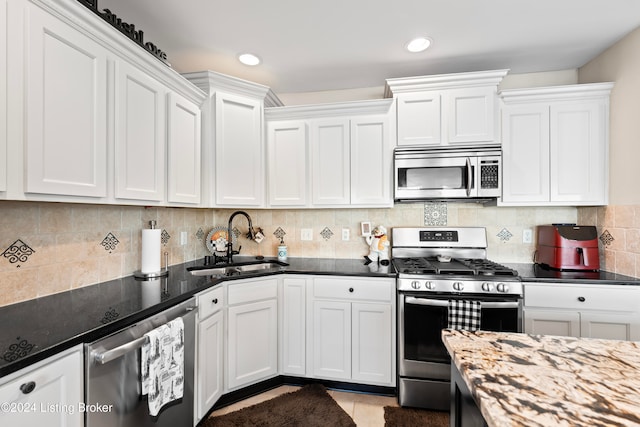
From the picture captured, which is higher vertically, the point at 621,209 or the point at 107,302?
the point at 621,209

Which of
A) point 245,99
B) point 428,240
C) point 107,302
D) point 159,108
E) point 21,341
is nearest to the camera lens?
point 21,341

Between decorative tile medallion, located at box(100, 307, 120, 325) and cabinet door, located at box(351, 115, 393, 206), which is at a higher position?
cabinet door, located at box(351, 115, 393, 206)

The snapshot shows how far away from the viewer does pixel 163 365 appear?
1418 millimetres

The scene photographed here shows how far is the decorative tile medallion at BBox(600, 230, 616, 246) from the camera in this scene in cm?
220

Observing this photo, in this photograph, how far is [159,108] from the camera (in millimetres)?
1861

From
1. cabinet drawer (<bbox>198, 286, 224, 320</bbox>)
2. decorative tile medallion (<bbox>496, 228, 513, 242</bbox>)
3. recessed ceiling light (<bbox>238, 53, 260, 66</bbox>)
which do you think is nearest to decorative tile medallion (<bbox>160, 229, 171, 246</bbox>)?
cabinet drawer (<bbox>198, 286, 224, 320</bbox>)

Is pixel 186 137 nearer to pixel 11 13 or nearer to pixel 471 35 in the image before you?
pixel 11 13

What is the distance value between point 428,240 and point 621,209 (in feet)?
4.41

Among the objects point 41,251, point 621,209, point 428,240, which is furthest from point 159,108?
point 621,209

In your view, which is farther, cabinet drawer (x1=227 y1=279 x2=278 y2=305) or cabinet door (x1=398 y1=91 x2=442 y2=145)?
cabinet door (x1=398 y1=91 x2=442 y2=145)

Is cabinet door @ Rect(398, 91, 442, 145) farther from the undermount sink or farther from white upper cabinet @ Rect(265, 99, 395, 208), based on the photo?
the undermount sink

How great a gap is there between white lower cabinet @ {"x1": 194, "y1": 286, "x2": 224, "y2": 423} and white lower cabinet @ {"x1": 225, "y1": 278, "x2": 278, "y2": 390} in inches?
2.9

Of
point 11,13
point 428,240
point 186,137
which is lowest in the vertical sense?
point 428,240

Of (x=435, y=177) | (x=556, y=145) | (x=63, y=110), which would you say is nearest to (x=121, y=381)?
(x=63, y=110)
